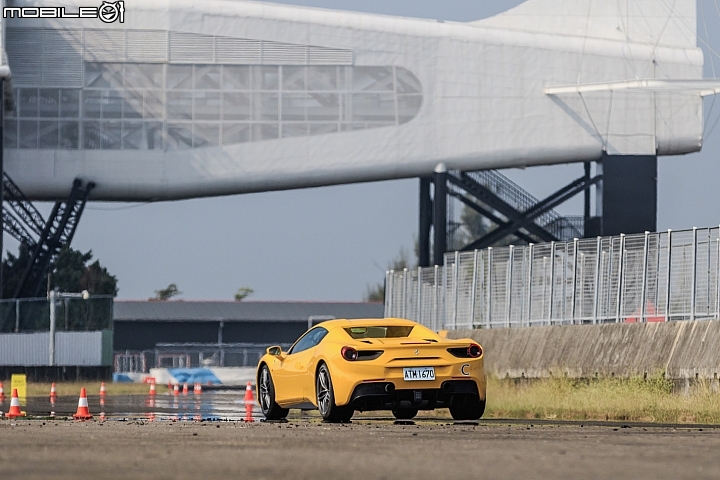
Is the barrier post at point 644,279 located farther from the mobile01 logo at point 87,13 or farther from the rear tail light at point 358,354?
the mobile01 logo at point 87,13

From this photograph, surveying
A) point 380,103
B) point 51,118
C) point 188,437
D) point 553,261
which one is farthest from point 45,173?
point 188,437

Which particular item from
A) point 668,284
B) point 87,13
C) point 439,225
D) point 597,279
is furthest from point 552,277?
point 87,13

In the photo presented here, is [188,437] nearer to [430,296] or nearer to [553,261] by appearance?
[553,261]

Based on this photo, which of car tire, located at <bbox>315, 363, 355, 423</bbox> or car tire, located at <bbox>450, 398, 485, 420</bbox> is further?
car tire, located at <bbox>450, 398, 485, 420</bbox>

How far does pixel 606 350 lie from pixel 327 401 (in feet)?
25.1

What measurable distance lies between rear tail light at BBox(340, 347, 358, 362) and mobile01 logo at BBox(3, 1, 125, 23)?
46.3 metres

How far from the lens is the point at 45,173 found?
6256cm

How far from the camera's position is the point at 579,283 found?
93.9 ft

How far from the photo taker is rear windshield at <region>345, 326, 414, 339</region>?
1869 centimetres

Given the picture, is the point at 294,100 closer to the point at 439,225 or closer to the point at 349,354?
the point at 439,225

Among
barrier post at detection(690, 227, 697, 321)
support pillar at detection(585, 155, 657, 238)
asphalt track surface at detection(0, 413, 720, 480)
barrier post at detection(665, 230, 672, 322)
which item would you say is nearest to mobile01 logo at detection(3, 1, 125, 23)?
support pillar at detection(585, 155, 657, 238)

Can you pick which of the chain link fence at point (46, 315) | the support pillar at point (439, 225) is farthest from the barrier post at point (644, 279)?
the support pillar at point (439, 225)

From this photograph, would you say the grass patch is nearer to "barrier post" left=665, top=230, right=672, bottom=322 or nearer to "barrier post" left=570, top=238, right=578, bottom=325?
"barrier post" left=665, top=230, right=672, bottom=322

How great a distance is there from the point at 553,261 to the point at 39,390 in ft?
78.1
